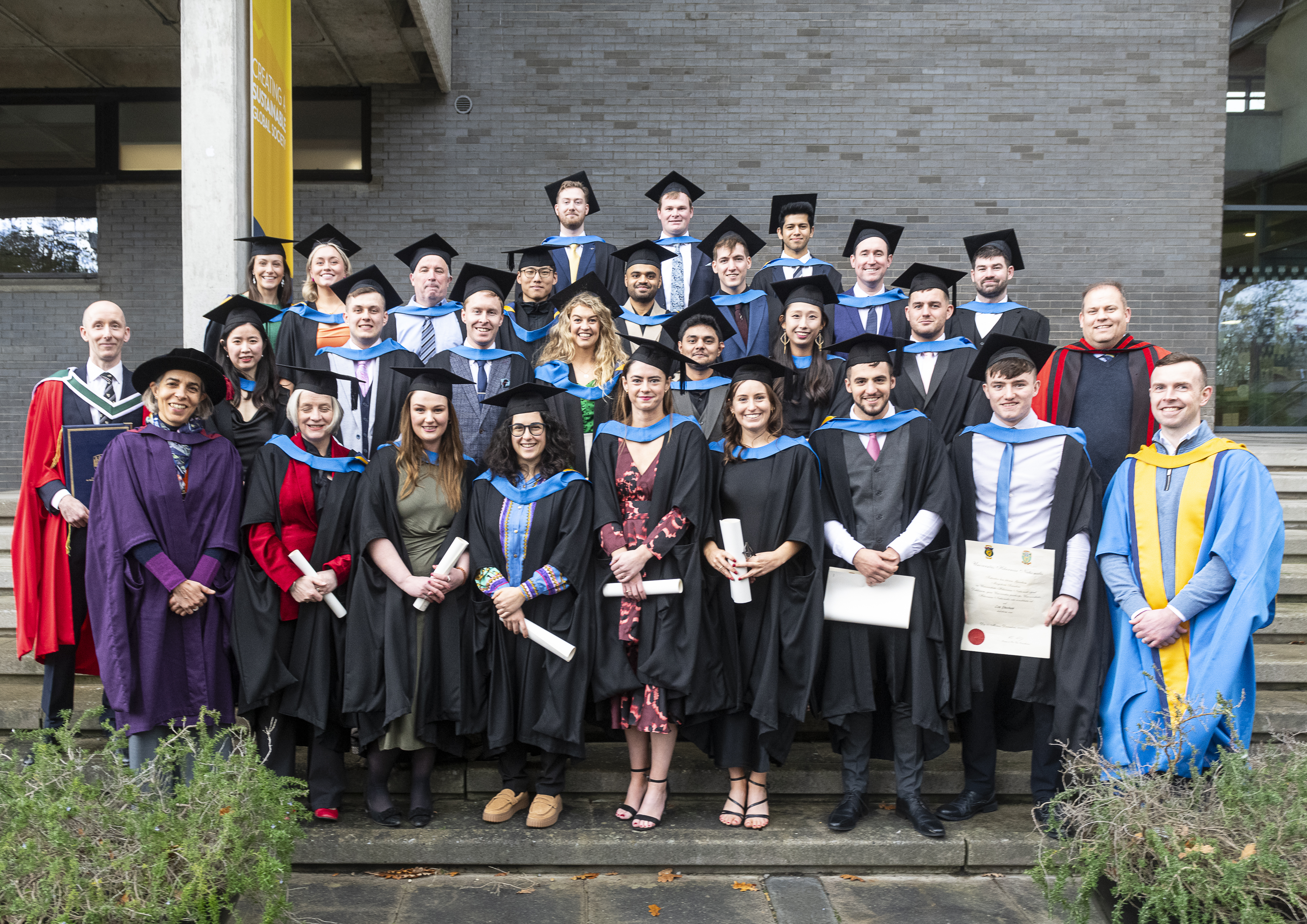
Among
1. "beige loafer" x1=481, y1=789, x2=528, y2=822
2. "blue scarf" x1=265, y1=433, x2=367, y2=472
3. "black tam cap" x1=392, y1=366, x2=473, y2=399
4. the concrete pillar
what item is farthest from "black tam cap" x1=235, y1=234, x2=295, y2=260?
"beige loafer" x1=481, y1=789, x2=528, y2=822

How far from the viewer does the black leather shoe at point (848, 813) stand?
12.1 ft

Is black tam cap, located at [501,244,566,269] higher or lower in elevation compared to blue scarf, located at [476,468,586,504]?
higher

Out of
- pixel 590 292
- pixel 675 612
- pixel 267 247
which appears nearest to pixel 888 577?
pixel 675 612

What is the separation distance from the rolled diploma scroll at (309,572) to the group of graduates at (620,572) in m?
0.02

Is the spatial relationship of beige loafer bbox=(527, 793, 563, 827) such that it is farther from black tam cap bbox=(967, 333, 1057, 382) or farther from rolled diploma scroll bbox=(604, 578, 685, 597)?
black tam cap bbox=(967, 333, 1057, 382)

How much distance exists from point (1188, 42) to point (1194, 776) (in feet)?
25.2

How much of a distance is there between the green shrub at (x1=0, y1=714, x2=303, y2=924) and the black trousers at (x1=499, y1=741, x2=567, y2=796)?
3.73 ft

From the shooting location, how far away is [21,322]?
328 inches

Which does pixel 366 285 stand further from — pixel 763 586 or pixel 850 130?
pixel 850 130

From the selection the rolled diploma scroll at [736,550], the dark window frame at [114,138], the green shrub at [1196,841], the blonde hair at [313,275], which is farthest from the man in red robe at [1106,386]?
the dark window frame at [114,138]

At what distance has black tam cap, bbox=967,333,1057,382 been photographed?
3.67 m

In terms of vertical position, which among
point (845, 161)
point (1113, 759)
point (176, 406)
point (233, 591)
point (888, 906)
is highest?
point (845, 161)

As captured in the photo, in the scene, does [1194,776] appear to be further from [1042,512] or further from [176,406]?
[176,406]

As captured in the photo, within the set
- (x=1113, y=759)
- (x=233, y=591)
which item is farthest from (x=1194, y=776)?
(x=233, y=591)
